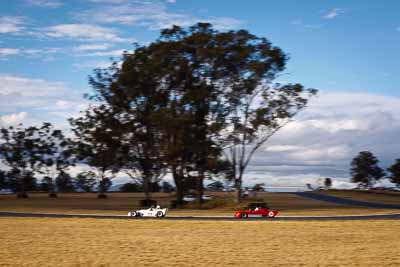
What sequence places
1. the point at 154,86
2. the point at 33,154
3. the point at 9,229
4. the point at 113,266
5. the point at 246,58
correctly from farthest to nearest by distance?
the point at 33,154 < the point at 154,86 < the point at 246,58 < the point at 9,229 < the point at 113,266

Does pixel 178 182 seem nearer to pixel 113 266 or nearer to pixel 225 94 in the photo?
pixel 225 94

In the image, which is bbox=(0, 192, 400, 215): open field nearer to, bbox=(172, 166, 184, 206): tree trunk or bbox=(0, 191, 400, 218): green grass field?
bbox=(0, 191, 400, 218): green grass field

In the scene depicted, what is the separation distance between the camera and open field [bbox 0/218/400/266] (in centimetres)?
1888

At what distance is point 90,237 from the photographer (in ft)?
88.5

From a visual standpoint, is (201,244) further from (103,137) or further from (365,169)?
(365,169)

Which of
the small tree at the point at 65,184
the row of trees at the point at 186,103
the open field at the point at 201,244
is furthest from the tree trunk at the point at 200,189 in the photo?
the small tree at the point at 65,184

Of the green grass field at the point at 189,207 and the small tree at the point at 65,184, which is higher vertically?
the small tree at the point at 65,184

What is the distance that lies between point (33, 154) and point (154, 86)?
181 ft

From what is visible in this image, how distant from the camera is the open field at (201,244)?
61.9 feet

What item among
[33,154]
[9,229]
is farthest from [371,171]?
[9,229]

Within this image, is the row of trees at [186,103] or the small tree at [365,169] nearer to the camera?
the row of trees at [186,103]

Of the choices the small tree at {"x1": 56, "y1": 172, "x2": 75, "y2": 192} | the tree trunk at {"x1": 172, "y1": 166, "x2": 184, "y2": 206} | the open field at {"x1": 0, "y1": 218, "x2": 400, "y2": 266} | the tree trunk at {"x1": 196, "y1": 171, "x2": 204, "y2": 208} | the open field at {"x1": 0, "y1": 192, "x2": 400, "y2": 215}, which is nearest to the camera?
the open field at {"x1": 0, "y1": 218, "x2": 400, "y2": 266}

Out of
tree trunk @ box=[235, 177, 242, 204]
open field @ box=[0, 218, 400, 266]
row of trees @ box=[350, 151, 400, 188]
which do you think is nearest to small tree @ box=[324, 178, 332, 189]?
row of trees @ box=[350, 151, 400, 188]

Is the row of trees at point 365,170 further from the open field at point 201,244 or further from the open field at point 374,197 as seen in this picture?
the open field at point 201,244
